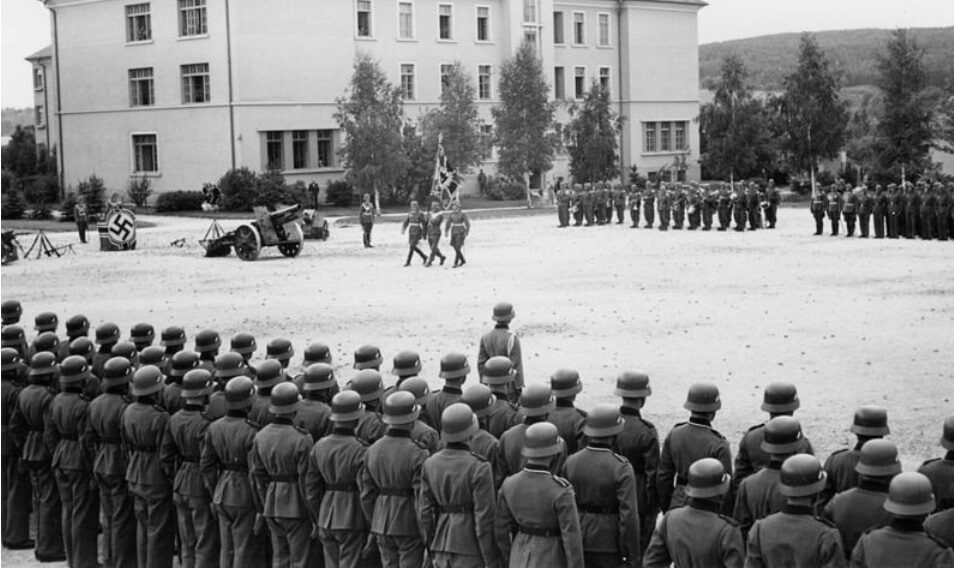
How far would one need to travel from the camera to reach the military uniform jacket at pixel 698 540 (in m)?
6.68

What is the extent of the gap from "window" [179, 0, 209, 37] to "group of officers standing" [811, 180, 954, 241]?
3107cm

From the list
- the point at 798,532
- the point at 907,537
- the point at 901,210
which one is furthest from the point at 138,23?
the point at 907,537

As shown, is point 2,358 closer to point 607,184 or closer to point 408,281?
point 408,281

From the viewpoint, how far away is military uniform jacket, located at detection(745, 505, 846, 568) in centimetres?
641

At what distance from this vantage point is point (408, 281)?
2727 cm

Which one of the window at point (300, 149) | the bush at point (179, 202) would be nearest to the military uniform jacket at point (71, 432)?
the bush at point (179, 202)

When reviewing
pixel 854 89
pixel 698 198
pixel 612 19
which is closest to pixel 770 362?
pixel 698 198

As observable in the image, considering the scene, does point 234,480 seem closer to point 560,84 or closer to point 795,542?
point 795,542

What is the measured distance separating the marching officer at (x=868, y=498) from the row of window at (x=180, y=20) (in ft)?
170

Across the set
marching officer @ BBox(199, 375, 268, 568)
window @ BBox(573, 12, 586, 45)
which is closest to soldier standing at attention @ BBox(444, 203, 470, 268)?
marching officer @ BBox(199, 375, 268, 568)

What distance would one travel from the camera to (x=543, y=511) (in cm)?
732

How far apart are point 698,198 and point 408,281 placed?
16228 millimetres

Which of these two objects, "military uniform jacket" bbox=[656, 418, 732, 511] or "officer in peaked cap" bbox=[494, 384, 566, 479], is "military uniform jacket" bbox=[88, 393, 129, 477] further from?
"military uniform jacket" bbox=[656, 418, 732, 511]

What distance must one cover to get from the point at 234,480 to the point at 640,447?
2958mm
